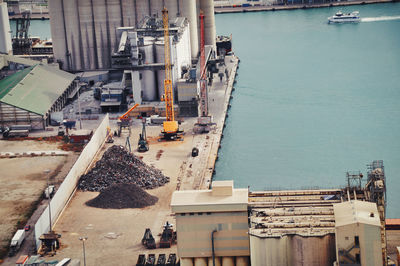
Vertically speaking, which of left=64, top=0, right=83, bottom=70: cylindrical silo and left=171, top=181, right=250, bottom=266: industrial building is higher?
left=64, top=0, right=83, bottom=70: cylindrical silo

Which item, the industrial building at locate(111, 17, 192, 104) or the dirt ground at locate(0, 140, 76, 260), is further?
the industrial building at locate(111, 17, 192, 104)

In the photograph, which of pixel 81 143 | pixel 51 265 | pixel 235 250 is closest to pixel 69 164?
pixel 81 143

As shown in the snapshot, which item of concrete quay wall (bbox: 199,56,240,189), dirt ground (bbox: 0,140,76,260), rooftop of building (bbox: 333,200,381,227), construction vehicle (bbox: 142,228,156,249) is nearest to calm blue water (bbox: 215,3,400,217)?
concrete quay wall (bbox: 199,56,240,189)

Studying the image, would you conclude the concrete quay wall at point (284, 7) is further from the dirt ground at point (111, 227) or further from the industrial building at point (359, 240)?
the industrial building at point (359, 240)

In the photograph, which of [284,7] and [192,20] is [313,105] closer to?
[192,20]

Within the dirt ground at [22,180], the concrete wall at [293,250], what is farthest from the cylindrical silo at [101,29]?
the concrete wall at [293,250]

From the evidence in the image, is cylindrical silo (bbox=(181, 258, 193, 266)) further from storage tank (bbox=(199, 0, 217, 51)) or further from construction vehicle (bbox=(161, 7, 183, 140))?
storage tank (bbox=(199, 0, 217, 51))
